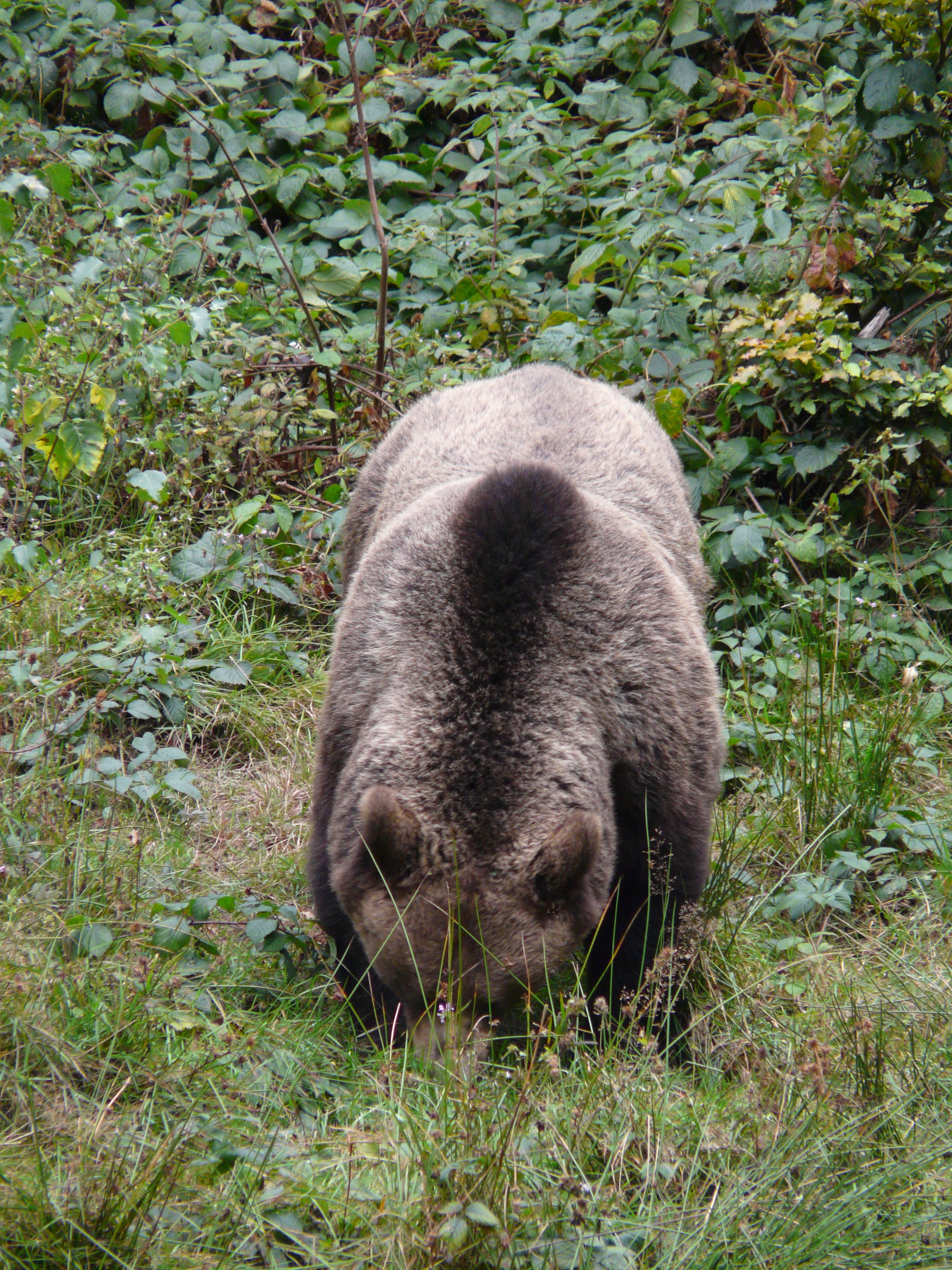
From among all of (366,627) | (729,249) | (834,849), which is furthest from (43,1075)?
(729,249)

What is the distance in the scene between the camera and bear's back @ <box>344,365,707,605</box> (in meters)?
→ 4.16

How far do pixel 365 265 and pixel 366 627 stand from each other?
4738 millimetres

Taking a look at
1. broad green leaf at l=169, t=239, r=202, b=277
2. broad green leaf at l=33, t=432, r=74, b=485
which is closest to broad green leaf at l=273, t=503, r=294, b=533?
broad green leaf at l=33, t=432, r=74, b=485

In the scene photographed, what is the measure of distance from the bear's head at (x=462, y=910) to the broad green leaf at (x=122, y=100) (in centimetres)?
680

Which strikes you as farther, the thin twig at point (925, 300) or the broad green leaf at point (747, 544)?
the thin twig at point (925, 300)

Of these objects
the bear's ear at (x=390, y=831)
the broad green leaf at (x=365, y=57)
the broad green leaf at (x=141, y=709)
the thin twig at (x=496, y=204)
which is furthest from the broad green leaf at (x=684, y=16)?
the bear's ear at (x=390, y=831)

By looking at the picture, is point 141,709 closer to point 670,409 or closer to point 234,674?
point 234,674

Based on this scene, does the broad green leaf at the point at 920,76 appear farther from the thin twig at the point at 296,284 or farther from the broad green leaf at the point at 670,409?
the thin twig at the point at 296,284

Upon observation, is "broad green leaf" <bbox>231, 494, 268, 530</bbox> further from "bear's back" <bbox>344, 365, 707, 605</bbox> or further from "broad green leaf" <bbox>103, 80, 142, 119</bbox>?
"broad green leaf" <bbox>103, 80, 142, 119</bbox>

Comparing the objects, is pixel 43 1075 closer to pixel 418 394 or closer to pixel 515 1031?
pixel 515 1031

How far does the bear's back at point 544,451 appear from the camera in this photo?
4.16m

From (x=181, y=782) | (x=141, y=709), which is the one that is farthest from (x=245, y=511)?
(x=181, y=782)

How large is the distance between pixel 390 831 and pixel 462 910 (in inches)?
11.1

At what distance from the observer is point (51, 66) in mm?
8266
